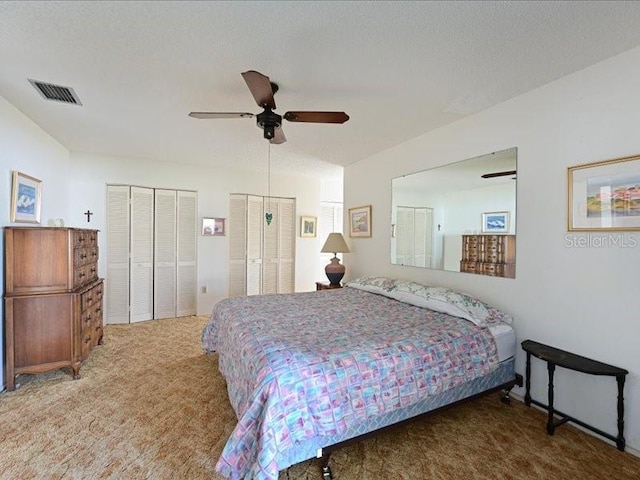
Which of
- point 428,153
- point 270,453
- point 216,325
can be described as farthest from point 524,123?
point 216,325

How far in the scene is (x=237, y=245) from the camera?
5168 millimetres

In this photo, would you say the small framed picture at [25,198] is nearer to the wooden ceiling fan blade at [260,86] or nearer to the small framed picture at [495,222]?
the wooden ceiling fan blade at [260,86]

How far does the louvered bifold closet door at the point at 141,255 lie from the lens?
450 cm

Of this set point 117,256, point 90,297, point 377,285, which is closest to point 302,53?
point 377,285

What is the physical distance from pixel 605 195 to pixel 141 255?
5.19m

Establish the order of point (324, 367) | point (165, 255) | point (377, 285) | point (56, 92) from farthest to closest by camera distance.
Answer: point (165, 255)
point (377, 285)
point (56, 92)
point (324, 367)

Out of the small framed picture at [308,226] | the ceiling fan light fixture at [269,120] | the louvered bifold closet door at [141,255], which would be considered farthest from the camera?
the small framed picture at [308,226]

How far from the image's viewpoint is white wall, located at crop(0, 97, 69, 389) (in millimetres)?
2562

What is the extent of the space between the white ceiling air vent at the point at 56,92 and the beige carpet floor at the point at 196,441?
7.88ft

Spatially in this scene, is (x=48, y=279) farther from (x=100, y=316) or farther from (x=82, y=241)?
(x=100, y=316)

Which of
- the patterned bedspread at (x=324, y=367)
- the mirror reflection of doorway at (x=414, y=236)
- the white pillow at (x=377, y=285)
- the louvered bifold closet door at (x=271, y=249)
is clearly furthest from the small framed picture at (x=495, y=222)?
the louvered bifold closet door at (x=271, y=249)

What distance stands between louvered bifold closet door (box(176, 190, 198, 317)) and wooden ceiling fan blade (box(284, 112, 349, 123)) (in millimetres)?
3223

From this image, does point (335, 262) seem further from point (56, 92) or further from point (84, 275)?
point (56, 92)

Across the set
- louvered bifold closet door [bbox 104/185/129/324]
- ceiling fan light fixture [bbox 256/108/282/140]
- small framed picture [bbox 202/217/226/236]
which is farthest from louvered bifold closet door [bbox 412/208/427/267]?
louvered bifold closet door [bbox 104/185/129/324]
